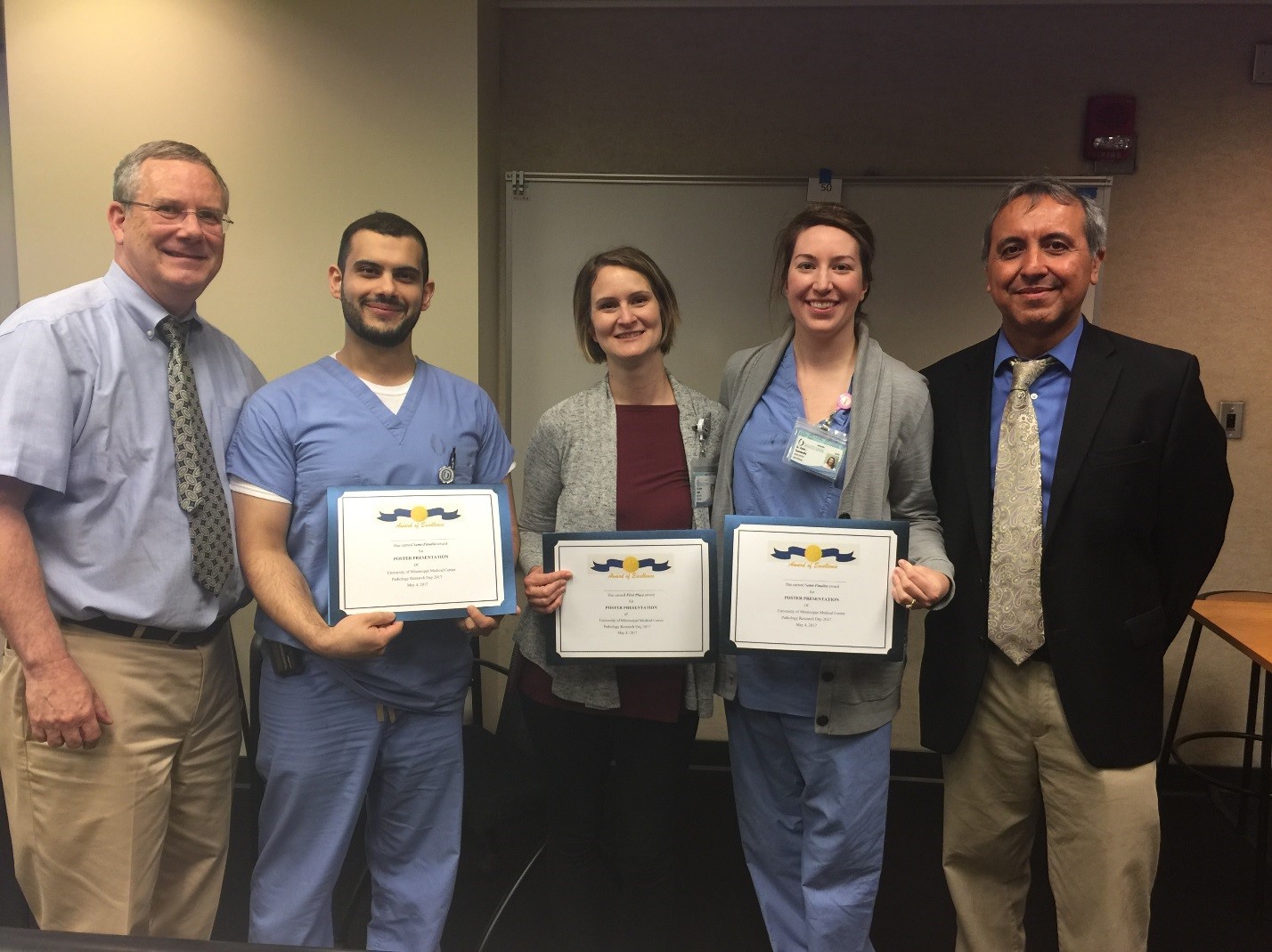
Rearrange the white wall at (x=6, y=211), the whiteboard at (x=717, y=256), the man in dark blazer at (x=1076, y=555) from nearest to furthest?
the man in dark blazer at (x=1076, y=555), the white wall at (x=6, y=211), the whiteboard at (x=717, y=256)

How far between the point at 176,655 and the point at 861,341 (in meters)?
1.51

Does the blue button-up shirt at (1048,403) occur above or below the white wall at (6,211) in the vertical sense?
below

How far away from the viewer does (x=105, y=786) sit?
5.08 feet

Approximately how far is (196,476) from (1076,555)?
67.1 inches

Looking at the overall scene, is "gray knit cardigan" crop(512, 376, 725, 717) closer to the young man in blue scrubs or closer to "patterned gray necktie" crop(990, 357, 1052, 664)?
the young man in blue scrubs

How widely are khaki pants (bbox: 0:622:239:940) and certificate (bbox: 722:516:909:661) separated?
1112 millimetres

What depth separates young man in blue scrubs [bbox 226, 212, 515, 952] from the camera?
1.62 metres

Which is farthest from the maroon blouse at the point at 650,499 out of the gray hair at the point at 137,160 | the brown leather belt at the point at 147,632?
the gray hair at the point at 137,160

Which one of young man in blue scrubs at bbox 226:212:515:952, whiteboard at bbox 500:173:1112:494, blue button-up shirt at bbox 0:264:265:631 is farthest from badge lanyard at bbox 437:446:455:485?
whiteboard at bbox 500:173:1112:494

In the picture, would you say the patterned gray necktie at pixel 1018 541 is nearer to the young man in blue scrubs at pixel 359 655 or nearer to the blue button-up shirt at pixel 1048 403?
the blue button-up shirt at pixel 1048 403

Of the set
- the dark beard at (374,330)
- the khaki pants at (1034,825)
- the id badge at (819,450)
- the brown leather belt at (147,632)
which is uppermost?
the dark beard at (374,330)

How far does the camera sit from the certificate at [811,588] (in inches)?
60.9

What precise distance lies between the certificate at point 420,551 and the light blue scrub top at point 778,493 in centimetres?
50

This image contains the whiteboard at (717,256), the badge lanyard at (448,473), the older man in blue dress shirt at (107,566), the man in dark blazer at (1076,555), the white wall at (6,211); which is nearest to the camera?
the older man in blue dress shirt at (107,566)
